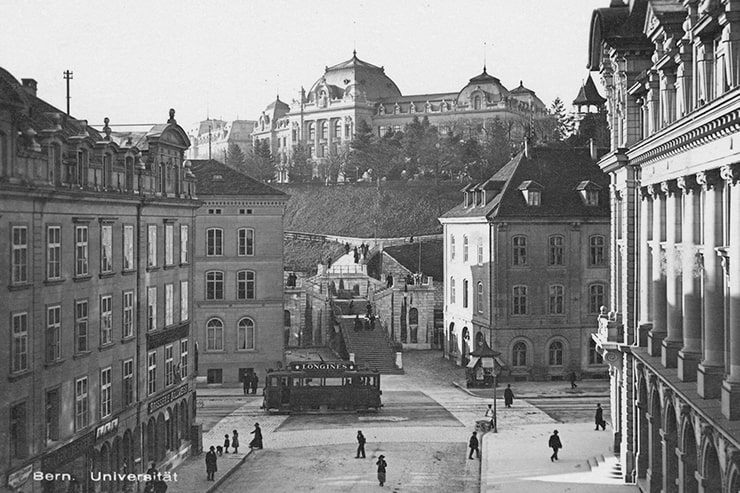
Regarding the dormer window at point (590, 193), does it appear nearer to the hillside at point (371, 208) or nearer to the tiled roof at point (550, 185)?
the tiled roof at point (550, 185)

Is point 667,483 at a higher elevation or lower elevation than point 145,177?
lower

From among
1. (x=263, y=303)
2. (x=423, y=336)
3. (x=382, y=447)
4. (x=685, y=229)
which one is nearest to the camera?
(x=685, y=229)

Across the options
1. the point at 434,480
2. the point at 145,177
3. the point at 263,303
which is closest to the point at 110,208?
the point at 145,177

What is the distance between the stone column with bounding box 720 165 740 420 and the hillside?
314 feet

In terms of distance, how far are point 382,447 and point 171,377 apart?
974 cm

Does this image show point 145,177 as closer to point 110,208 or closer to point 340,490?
point 110,208

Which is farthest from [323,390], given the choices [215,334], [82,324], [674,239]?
[674,239]

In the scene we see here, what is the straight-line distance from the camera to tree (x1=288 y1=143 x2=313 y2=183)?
14662 cm

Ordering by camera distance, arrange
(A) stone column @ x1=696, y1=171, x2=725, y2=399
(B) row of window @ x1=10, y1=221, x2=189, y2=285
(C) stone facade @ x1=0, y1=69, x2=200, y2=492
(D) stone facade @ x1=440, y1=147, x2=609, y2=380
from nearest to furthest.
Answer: (A) stone column @ x1=696, y1=171, x2=725, y2=399 → (C) stone facade @ x1=0, y1=69, x2=200, y2=492 → (B) row of window @ x1=10, y1=221, x2=189, y2=285 → (D) stone facade @ x1=440, y1=147, x2=609, y2=380

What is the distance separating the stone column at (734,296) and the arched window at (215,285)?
1612 inches

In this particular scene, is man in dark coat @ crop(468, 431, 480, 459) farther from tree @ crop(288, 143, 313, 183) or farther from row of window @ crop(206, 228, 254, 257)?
tree @ crop(288, 143, 313, 183)

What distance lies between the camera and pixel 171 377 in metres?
40.4

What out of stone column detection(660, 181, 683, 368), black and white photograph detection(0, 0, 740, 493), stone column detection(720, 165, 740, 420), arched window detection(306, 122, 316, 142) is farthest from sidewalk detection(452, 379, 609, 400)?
arched window detection(306, 122, 316, 142)

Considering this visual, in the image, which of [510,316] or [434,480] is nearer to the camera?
[434,480]
